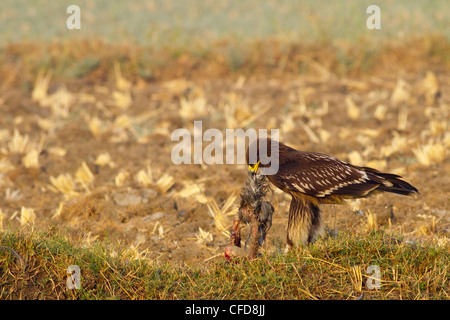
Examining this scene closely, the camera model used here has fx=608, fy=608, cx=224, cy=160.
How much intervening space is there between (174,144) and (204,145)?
603mm

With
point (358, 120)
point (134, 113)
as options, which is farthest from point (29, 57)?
point (358, 120)

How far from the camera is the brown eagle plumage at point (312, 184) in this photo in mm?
5289

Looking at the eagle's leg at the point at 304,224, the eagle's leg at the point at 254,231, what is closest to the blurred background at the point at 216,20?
the eagle's leg at the point at 304,224

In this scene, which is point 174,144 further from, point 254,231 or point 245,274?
point 245,274

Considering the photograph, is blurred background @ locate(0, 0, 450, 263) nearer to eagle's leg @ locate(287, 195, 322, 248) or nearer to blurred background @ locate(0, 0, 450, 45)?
blurred background @ locate(0, 0, 450, 45)

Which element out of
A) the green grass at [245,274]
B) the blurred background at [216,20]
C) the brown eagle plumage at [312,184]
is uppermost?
the blurred background at [216,20]

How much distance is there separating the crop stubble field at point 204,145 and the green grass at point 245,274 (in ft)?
0.06

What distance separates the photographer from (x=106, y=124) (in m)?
11.0

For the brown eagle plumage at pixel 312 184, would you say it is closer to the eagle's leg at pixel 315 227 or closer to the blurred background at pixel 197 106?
the eagle's leg at pixel 315 227

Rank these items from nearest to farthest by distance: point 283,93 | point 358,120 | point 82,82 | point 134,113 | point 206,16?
point 358,120
point 134,113
point 283,93
point 82,82
point 206,16

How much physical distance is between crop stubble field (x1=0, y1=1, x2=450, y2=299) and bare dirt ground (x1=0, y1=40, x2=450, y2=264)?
30 millimetres

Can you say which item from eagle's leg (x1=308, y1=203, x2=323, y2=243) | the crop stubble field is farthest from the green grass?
eagle's leg (x1=308, y1=203, x2=323, y2=243)
